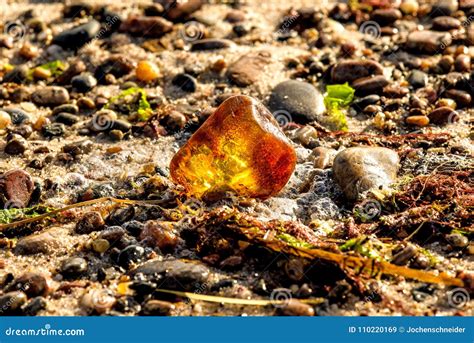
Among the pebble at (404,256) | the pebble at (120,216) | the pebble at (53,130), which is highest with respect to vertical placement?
the pebble at (404,256)

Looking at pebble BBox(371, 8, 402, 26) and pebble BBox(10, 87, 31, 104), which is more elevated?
pebble BBox(371, 8, 402, 26)

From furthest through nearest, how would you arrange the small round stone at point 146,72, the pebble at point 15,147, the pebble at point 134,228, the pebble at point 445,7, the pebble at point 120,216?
the pebble at point 445,7 < the small round stone at point 146,72 < the pebble at point 15,147 < the pebble at point 120,216 < the pebble at point 134,228

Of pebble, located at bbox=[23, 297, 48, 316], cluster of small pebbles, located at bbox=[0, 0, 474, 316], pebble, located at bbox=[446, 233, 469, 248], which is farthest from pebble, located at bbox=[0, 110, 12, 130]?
pebble, located at bbox=[446, 233, 469, 248]

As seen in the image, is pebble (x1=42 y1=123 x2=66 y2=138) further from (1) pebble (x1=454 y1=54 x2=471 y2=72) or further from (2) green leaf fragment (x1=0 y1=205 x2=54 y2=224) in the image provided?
(1) pebble (x1=454 y1=54 x2=471 y2=72)

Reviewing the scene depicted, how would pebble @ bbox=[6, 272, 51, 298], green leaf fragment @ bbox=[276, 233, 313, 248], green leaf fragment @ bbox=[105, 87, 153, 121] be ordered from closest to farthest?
pebble @ bbox=[6, 272, 51, 298] < green leaf fragment @ bbox=[276, 233, 313, 248] < green leaf fragment @ bbox=[105, 87, 153, 121]

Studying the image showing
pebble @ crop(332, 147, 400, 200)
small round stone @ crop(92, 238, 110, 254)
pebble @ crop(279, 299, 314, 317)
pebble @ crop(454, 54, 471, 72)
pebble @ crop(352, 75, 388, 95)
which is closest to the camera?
pebble @ crop(279, 299, 314, 317)

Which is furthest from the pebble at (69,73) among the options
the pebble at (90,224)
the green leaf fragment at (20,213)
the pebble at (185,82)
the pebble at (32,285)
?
the pebble at (32,285)

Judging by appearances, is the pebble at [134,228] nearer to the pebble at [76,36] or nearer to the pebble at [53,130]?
the pebble at [53,130]
